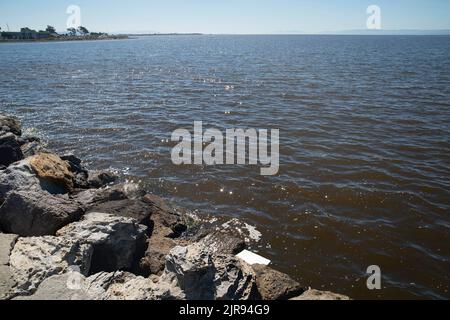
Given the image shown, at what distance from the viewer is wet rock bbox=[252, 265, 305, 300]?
27.3 feet

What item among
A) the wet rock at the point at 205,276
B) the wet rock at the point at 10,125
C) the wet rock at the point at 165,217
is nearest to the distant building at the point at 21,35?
the wet rock at the point at 10,125

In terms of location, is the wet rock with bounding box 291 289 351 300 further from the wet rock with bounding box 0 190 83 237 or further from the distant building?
the distant building

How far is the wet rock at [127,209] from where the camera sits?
10859 millimetres

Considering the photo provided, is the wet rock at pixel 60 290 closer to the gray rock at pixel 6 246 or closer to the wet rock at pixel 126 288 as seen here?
the wet rock at pixel 126 288

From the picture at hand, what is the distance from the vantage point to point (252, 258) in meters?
10.6

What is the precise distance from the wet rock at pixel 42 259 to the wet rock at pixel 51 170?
3.84 m

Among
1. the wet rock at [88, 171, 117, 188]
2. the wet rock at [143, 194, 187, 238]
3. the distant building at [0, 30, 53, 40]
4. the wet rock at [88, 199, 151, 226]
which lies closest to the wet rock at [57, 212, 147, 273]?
the wet rock at [88, 199, 151, 226]

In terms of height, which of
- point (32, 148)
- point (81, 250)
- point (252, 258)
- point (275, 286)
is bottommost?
point (252, 258)

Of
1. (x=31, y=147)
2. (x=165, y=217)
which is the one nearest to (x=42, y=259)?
(x=165, y=217)

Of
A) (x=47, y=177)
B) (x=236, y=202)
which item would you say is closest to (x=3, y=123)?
(x=47, y=177)

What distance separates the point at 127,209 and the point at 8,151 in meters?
7.38

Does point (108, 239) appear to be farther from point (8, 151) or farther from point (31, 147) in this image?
point (31, 147)

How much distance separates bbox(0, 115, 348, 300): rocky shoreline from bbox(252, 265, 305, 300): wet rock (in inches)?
1.0

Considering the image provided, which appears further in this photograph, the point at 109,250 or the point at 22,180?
the point at 22,180
